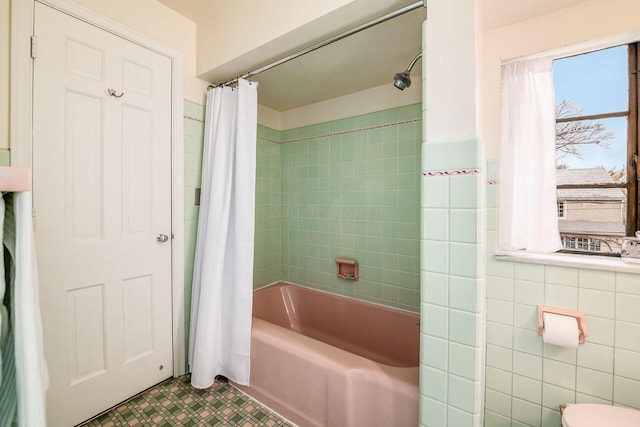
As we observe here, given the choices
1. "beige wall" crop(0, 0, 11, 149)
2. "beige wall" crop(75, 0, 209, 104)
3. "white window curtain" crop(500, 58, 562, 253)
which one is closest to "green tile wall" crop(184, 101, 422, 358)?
"beige wall" crop(75, 0, 209, 104)

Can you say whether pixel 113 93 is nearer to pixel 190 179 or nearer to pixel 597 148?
pixel 190 179

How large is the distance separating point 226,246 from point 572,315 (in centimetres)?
187

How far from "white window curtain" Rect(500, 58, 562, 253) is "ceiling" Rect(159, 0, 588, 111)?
25cm

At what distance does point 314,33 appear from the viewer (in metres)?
1.45

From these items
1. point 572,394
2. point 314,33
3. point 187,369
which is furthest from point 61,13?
point 572,394

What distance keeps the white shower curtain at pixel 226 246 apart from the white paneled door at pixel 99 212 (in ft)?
0.79

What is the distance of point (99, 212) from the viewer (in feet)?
4.83

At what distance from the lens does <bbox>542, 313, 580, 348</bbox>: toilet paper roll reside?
1.17 metres

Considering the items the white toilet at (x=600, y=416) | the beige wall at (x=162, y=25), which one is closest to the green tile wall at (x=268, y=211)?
the beige wall at (x=162, y=25)

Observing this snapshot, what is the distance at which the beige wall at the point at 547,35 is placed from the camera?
3.96 ft

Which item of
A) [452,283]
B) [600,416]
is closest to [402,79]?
[452,283]

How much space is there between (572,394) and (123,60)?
9.29 ft

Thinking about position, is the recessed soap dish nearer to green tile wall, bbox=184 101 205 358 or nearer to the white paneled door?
green tile wall, bbox=184 101 205 358

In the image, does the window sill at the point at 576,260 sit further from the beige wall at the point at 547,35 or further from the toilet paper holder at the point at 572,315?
the beige wall at the point at 547,35
